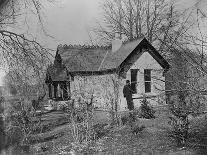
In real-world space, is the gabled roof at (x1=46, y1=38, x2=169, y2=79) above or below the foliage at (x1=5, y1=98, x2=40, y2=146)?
above

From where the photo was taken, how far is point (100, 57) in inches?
902

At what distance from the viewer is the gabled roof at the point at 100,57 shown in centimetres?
1992

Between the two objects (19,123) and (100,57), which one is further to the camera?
(100,57)

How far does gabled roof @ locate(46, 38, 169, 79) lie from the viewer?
65.4 feet

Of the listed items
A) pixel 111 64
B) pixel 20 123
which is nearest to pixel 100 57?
pixel 111 64

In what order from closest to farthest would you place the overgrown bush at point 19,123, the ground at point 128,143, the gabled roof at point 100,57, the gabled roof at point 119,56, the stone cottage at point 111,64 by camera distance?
the ground at point 128,143 < the overgrown bush at point 19,123 < the stone cottage at point 111,64 < the gabled roof at point 119,56 < the gabled roof at point 100,57

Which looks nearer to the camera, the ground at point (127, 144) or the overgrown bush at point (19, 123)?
the ground at point (127, 144)

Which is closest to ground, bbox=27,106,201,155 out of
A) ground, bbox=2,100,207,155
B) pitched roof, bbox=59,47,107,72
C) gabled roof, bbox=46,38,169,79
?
ground, bbox=2,100,207,155

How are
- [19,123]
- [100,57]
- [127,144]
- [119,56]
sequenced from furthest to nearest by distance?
[100,57] < [119,56] < [19,123] < [127,144]

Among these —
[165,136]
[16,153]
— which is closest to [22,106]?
[16,153]

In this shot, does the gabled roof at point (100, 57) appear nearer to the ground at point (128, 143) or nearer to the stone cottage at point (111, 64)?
the stone cottage at point (111, 64)

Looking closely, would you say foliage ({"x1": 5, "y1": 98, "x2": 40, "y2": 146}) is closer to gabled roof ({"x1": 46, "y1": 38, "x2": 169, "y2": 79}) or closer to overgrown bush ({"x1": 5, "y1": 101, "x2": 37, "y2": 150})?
Answer: overgrown bush ({"x1": 5, "y1": 101, "x2": 37, "y2": 150})

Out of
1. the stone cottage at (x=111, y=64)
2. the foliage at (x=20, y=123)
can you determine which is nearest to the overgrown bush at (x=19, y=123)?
the foliage at (x=20, y=123)

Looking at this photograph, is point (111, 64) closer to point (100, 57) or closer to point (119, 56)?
point (119, 56)
